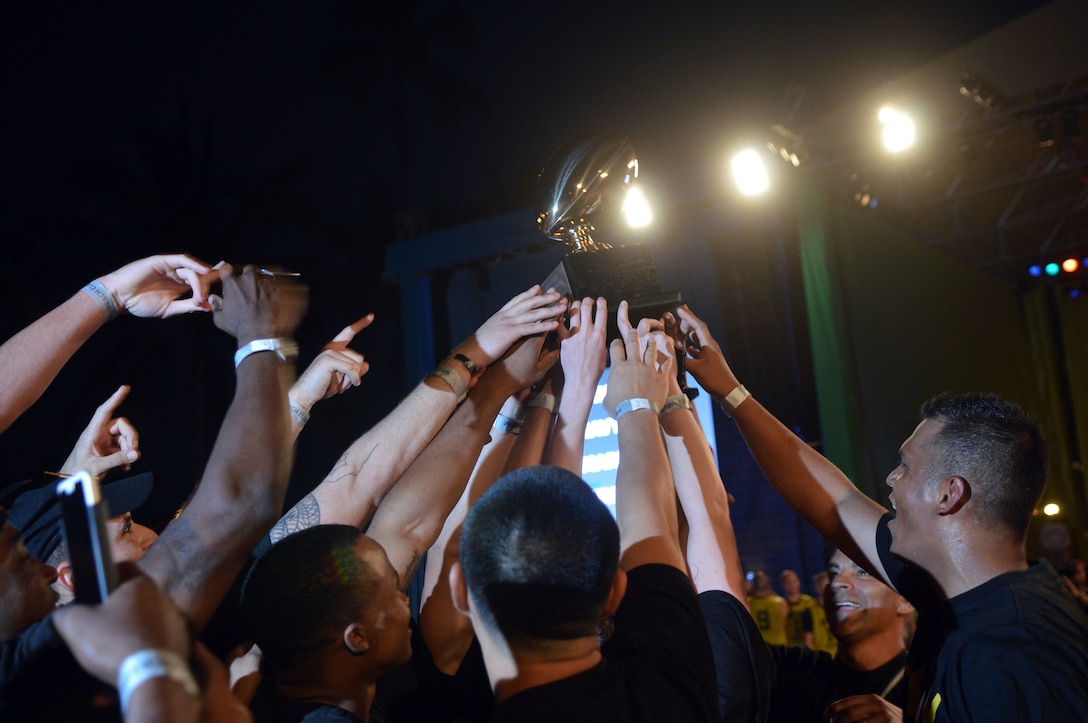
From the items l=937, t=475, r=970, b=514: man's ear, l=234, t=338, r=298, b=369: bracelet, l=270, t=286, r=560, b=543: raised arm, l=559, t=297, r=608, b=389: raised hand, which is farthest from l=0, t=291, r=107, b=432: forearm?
l=937, t=475, r=970, b=514: man's ear

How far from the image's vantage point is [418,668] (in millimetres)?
2418

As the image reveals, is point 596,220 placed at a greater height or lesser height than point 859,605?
greater

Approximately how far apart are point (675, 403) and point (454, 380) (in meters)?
0.67

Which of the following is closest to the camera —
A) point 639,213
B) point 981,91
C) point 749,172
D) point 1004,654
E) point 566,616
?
point 566,616

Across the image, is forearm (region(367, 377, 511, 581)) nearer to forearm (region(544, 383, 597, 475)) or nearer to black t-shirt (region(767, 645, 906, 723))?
forearm (region(544, 383, 597, 475))

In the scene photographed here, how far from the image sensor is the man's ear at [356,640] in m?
1.84

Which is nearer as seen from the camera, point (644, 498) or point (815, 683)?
point (644, 498)

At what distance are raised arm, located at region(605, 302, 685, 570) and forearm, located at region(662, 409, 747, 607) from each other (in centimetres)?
26

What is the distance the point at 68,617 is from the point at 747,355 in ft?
30.1

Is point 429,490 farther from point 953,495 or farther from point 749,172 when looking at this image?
point 749,172

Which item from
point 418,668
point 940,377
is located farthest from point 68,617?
point 940,377

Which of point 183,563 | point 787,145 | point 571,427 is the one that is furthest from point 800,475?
point 787,145

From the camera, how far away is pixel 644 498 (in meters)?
1.99

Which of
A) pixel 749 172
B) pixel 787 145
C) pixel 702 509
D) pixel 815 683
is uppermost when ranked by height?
pixel 787 145
